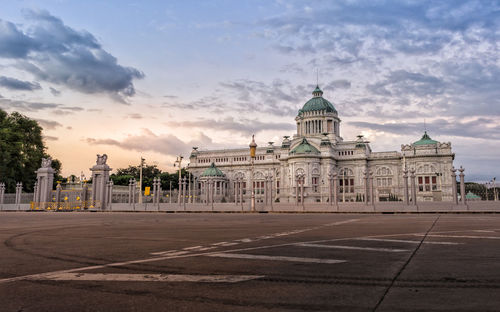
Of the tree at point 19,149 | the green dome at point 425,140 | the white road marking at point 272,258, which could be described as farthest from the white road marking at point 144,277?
the green dome at point 425,140

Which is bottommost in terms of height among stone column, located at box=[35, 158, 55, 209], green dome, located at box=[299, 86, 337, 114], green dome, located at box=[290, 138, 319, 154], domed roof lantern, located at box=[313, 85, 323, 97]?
stone column, located at box=[35, 158, 55, 209]

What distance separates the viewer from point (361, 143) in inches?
3538

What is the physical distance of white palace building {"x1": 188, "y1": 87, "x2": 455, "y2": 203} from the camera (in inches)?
3214

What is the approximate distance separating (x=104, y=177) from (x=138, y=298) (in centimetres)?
4234

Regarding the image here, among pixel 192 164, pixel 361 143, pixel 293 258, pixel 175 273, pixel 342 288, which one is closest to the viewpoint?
pixel 342 288

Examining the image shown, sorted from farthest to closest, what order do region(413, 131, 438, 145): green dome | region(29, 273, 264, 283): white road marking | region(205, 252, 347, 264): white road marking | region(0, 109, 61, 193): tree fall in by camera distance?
region(413, 131, 438, 145): green dome, region(0, 109, 61, 193): tree, region(205, 252, 347, 264): white road marking, region(29, 273, 264, 283): white road marking

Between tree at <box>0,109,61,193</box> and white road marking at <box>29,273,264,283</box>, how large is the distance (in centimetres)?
6143

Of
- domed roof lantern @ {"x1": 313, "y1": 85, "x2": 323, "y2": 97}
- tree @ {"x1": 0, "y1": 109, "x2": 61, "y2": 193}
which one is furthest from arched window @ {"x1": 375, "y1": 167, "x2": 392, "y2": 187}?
tree @ {"x1": 0, "y1": 109, "x2": 61, "y2": 193}

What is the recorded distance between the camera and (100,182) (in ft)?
143

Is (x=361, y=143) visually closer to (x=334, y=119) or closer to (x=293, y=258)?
(x=334, y=119)

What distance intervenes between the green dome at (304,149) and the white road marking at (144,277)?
7892 cm

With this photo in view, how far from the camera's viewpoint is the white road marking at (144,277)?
4.93 m

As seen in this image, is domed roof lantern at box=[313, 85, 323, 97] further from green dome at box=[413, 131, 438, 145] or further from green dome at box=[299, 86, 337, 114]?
green dome at box=[413, 131, 438, 145]

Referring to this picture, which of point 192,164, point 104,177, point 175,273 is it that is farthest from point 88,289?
point 192,164
